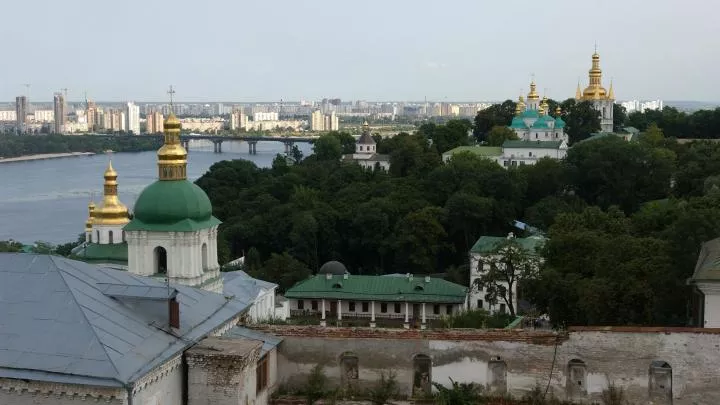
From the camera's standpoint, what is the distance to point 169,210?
62.5ft

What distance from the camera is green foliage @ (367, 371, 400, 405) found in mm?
11836

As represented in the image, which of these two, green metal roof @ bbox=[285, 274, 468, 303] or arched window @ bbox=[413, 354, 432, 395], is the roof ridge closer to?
arched window @ bbox=[413, 354, 432, 395]

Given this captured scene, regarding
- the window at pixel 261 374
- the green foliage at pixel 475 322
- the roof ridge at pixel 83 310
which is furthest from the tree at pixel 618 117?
the roof ridge at pixel 83 310

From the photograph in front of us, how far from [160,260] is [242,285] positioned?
684 cm

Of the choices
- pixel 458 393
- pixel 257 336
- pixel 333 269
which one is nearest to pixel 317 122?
pixel 333 269

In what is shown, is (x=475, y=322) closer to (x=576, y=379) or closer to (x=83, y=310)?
(x=576, y=379)

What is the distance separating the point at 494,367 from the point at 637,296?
4.96 m

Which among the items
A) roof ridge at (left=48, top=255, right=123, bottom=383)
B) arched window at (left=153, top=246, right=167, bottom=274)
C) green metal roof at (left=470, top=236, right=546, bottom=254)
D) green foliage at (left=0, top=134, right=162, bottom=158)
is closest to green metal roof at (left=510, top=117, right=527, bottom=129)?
green metal roof at (left=470, top=236, right=546, bottom=254)

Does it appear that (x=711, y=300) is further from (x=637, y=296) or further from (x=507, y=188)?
(x=507, y=188)

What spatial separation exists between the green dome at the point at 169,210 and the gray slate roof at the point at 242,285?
19.1ft

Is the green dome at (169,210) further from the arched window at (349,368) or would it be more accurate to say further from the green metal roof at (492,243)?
the green metal roof at (492,243)

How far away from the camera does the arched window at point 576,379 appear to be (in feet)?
38.4

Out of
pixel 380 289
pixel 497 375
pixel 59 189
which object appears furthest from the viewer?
pixel 59 189

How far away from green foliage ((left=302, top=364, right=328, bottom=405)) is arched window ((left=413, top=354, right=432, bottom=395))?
4.01 ft
